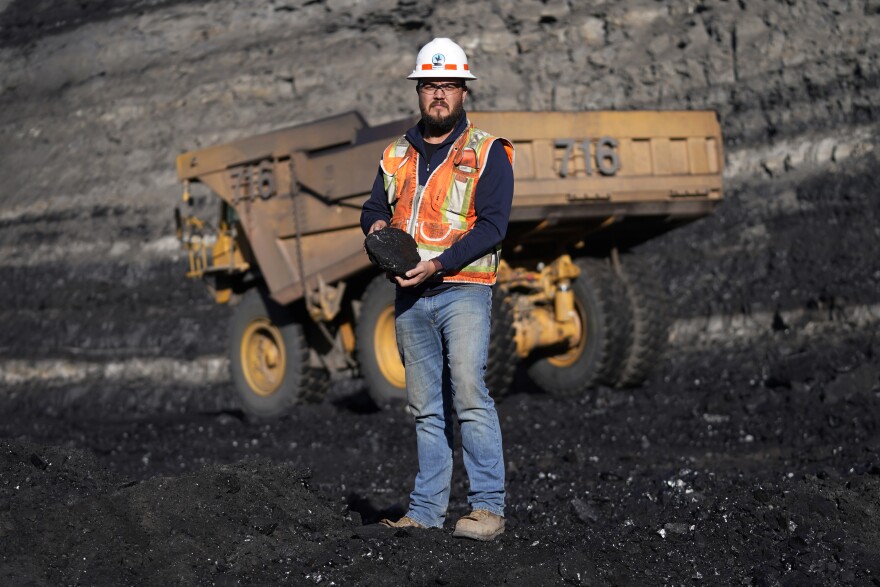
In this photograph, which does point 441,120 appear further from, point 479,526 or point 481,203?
point 479,526

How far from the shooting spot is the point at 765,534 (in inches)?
210

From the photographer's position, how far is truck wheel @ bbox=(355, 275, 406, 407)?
11.3 m

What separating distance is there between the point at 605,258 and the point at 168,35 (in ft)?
48.7

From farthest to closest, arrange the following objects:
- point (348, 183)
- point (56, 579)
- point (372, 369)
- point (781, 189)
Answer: point (781, 189) < point (372, 369) < point (348, 183) < point (56, 579)

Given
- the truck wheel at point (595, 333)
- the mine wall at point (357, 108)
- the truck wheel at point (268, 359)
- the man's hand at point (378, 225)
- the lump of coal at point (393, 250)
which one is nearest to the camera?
the lump of coal at point (393, 250)

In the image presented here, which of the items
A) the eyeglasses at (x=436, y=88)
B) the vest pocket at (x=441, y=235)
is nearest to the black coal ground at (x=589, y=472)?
the vest pocket at (x=441, y=235)

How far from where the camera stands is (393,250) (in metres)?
4.91

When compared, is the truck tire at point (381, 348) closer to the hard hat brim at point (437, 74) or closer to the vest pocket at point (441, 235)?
the vest pocket at point (441, 235)

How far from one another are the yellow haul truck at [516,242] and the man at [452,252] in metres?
4.43

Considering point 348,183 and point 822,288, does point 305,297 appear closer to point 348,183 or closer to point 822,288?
point 348,183

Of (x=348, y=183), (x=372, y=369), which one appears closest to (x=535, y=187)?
(x=348, y=183)

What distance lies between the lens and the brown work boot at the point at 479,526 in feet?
16.6

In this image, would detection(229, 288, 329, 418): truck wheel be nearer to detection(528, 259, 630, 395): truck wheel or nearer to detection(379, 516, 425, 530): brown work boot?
detection(528, 259, 630, 395): truck wheel

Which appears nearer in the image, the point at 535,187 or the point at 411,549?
the point at 411,549
